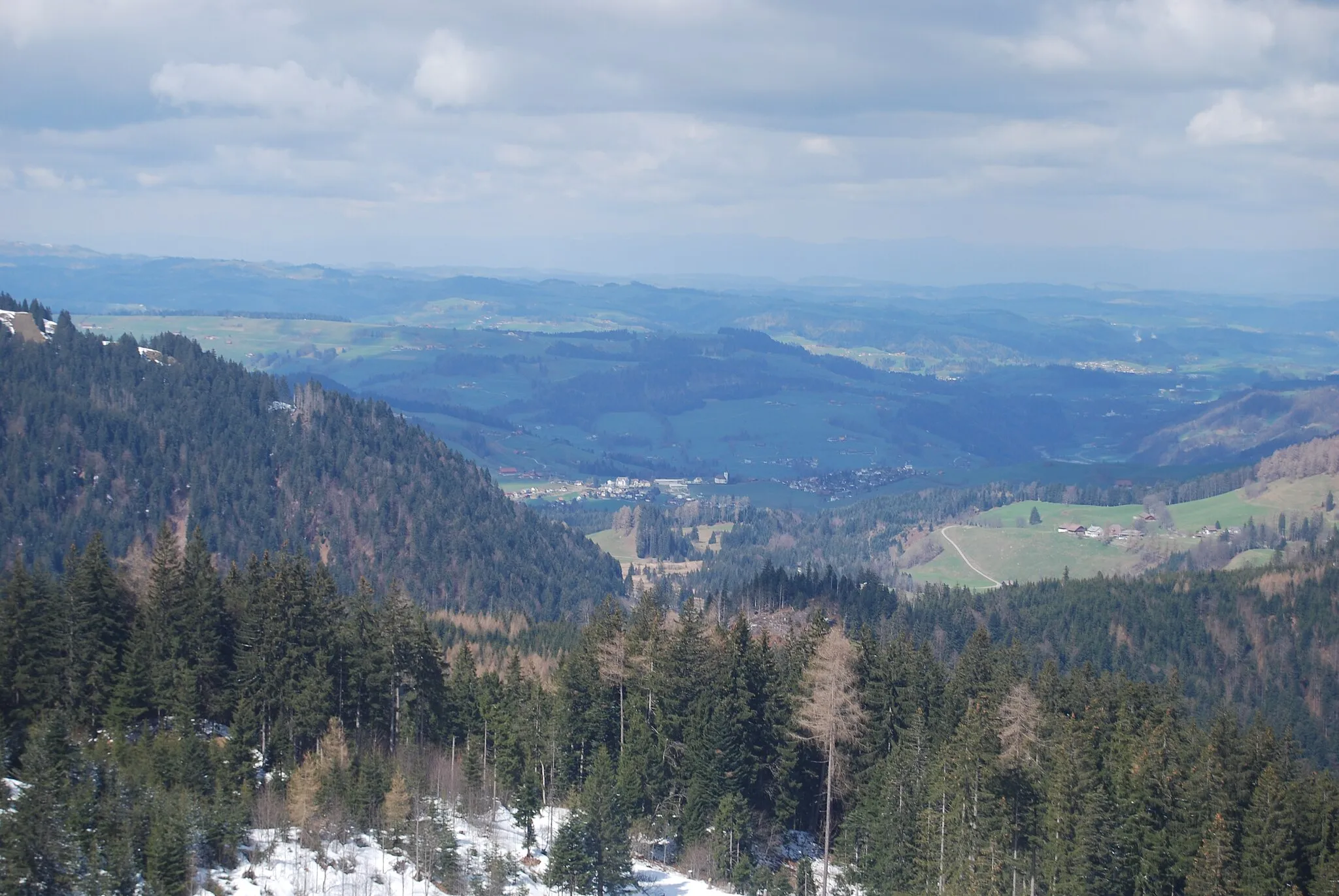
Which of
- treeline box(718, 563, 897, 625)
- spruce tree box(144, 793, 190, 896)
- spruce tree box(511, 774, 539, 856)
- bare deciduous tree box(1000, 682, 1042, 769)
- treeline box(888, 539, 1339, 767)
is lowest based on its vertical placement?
treeline box(888, 539, 1339, 767)

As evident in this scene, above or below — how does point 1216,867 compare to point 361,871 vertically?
above

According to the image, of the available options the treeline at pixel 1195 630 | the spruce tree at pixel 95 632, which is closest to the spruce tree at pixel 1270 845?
the spruce tree at pixel 95 632

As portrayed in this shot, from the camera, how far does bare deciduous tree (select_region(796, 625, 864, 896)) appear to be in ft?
234

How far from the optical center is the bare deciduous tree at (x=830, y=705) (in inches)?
2810

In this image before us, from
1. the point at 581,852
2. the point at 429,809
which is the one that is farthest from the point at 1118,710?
the point at 429,809

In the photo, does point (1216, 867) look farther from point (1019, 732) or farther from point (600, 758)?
point (600, 758)

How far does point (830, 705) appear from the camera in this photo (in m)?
→ 71.5

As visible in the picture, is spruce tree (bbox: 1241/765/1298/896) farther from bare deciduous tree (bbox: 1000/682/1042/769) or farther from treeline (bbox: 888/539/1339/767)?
treeline (bbox: 888/539/1339/767)

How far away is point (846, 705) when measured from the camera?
73250mm

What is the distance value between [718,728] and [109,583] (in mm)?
34398

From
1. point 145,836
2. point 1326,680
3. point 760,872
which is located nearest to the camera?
point 145,836

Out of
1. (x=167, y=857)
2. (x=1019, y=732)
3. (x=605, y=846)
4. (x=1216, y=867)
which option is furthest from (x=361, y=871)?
(x=1216, y=867)

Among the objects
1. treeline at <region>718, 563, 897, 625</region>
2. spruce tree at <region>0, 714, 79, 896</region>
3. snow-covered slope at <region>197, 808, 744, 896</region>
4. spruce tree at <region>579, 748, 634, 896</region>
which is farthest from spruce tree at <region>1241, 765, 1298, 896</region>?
treeline at <region>718, 563, 897, 625</region>

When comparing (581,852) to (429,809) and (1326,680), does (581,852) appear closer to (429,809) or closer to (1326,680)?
(429,809)
